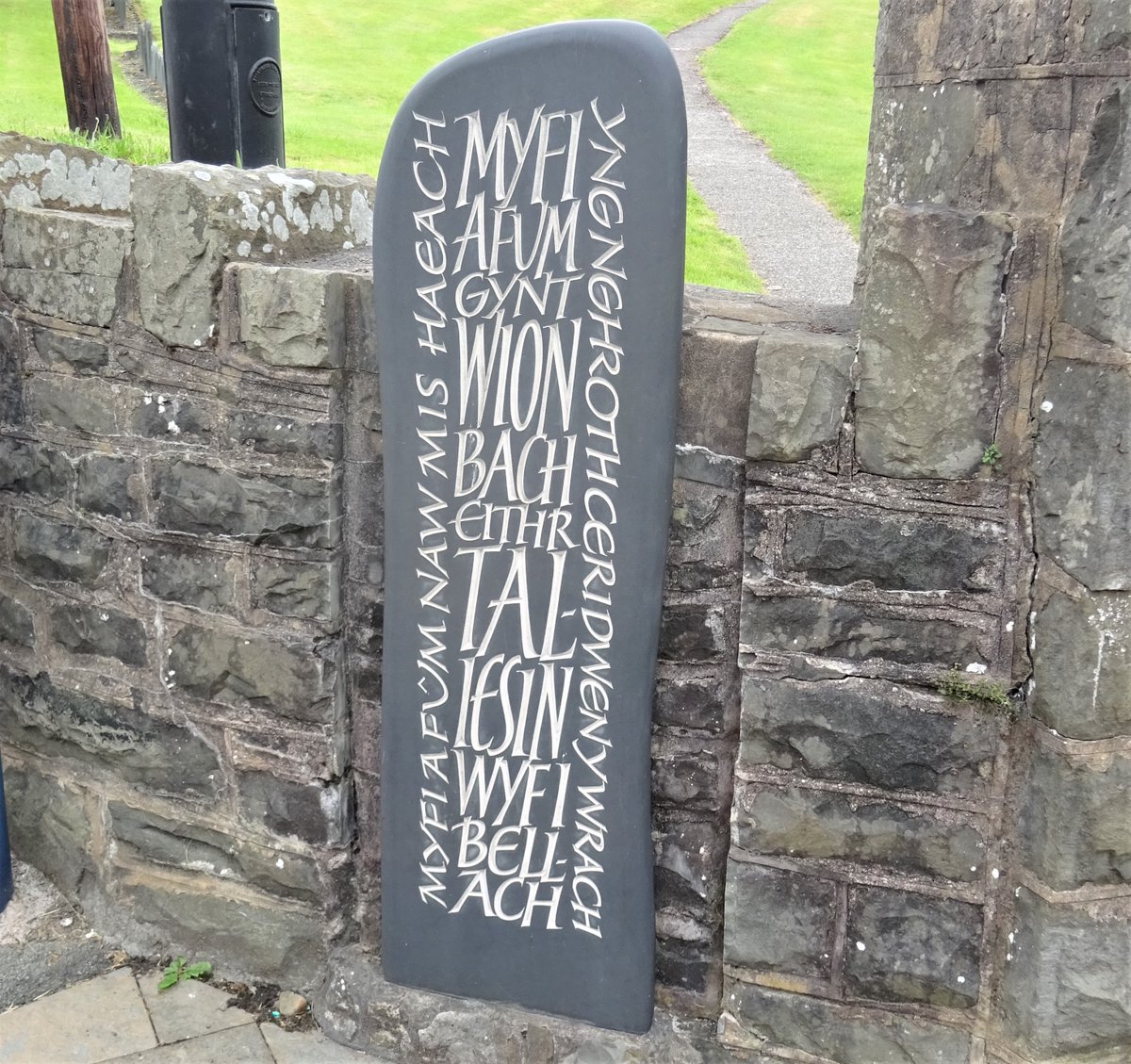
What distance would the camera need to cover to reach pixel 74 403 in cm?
267

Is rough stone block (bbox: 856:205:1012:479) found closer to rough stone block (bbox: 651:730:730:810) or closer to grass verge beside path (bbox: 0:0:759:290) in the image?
rough stone block (bbox: 651:730:730:810)

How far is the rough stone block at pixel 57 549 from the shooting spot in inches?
108

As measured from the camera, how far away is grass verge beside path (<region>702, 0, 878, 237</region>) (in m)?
12.7

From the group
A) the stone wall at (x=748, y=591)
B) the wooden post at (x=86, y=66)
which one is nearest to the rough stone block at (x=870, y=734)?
the stone wall at (x=748, y=591)

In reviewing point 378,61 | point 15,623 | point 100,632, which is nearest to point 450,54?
point 15,623

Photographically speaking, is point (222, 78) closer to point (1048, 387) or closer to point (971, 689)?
point (1048, 387)

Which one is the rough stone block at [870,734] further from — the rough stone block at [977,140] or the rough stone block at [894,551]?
the rough stone block at [977,140]

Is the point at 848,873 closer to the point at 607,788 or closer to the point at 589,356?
the point at 607,788

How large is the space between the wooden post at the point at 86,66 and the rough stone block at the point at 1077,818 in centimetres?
931

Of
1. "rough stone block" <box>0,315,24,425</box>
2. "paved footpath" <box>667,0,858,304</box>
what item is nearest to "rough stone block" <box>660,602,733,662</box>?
"rough stone block" <box>0,315,24,425</box>

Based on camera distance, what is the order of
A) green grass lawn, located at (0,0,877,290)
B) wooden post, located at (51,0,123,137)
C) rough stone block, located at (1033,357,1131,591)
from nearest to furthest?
rough stone block, located at (1033,357,1131,591), wooden post, located at (51,0,123,137), green grass lawn, located at (0,0,877,290)

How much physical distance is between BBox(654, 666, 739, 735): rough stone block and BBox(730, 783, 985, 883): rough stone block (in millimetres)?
145

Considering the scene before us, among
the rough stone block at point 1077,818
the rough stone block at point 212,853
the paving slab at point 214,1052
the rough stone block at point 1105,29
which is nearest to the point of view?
the rough stone block at point 1105,29

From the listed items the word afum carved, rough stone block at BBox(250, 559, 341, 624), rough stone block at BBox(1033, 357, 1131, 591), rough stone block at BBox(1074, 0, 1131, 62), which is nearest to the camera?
rough stone block at BBox(1074, 0, 1131, 62)
